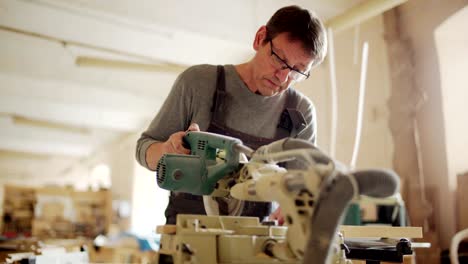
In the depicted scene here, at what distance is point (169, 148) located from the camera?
1104mm

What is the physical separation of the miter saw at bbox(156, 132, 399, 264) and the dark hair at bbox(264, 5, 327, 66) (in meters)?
0.44

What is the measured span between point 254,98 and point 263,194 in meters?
0.69

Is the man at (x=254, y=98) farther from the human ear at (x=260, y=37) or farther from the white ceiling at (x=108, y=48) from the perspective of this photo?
the white ceiling at (x=108, y=48)

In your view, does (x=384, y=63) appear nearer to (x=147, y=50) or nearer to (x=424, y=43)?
(x=424, y=43)

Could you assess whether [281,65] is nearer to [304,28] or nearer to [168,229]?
[304,28]

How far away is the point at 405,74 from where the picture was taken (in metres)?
2.63

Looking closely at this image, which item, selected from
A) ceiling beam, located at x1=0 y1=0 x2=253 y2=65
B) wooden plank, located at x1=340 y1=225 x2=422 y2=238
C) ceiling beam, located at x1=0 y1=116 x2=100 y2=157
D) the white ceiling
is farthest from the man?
ceiling beam, located at x1=0 y1=116 x2=100 y2=157

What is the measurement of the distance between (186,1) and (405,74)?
1.43 meters

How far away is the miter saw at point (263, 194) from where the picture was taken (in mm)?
636

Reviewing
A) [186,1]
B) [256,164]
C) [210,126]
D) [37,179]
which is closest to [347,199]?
[256,164]

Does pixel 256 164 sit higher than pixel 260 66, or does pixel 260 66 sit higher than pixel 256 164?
pixel 260 66

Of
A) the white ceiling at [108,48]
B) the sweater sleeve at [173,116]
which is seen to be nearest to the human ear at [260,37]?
the sweater sleeve at [173,116]

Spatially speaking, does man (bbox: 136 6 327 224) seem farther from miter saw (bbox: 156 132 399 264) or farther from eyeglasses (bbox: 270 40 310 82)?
miter saw (bbox: 156 132 399 264)

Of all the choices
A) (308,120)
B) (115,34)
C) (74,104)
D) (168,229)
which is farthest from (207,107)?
(74,104)
